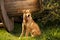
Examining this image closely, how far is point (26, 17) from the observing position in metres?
7.79

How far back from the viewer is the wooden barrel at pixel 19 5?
302 inches

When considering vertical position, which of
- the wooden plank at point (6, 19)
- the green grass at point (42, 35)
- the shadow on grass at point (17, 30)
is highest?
the wooden plank at point (6, 19)

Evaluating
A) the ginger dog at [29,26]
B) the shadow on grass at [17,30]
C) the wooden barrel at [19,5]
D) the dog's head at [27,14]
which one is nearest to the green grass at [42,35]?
the shadow on grass at [17,30]

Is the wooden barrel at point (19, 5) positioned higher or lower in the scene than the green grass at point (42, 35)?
higher

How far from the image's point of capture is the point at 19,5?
7738 millimetres

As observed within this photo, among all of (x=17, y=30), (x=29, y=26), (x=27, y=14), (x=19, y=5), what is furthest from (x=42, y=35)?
(x=17, y=30)

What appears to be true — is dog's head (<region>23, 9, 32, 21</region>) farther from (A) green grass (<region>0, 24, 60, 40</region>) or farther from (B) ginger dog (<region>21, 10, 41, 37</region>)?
(A) green grass (<region>0, 24, 60, 40</region>)

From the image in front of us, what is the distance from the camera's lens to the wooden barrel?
766 centimetres

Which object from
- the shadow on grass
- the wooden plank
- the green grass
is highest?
→ the wooden plank

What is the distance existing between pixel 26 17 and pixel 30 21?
203 mm

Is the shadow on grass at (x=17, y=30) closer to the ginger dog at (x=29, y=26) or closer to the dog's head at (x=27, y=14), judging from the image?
the ginger dog at (x=29, y=26)

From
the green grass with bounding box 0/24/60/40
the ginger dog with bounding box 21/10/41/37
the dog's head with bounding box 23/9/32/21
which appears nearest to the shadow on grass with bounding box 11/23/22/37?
the green grass with bounding box 0/24/60/40

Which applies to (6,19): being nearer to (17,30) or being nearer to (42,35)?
(42,35)

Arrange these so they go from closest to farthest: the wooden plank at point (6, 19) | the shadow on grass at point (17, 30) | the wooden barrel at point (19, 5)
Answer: the wooden plank at point (6, 19) < the wooden barrel at point (19, 5) < the shadow on grass at point (17, 30)
